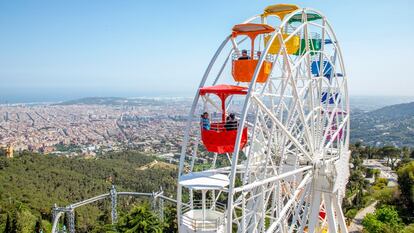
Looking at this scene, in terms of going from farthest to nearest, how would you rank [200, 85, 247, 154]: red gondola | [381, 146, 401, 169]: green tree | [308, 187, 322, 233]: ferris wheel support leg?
[381, 146, 401, 169]: green tree < [308, 187, 322, 233]: ferris wheel support leg < [200, 85, 247, 154]: red gondola

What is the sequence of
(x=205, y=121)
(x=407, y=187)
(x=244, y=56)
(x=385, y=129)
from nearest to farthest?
1. (x=205, y=121)
2. (x=244, y=56)
3. (x=407, y=187)
4. (x=385, y=129)

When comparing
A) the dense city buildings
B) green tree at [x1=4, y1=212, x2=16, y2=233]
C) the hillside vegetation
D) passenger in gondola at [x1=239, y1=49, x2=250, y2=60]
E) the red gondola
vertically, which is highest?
passenger in gondola at [x1=239, y1=49, x2=250, y2=60]

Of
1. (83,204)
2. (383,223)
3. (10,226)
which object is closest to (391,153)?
(383,223)

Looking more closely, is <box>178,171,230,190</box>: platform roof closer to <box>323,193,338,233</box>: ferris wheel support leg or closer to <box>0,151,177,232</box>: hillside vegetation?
<box>323,193,338,233</box>: ferris wheel support leg

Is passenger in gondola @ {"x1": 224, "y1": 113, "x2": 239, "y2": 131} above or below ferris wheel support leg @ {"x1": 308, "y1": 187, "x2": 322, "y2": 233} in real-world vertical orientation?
above

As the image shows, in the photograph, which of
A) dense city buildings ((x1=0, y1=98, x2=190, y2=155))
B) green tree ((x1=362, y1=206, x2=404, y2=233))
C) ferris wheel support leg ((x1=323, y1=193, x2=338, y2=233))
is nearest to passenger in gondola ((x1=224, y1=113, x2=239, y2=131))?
ferris wheel support leg ((x1=323, y1=193, x2=338, y2=233))

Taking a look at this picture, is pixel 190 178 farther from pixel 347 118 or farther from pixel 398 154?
pixel 398 154

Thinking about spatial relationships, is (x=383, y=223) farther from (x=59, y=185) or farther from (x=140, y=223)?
(x=59, y=185)
